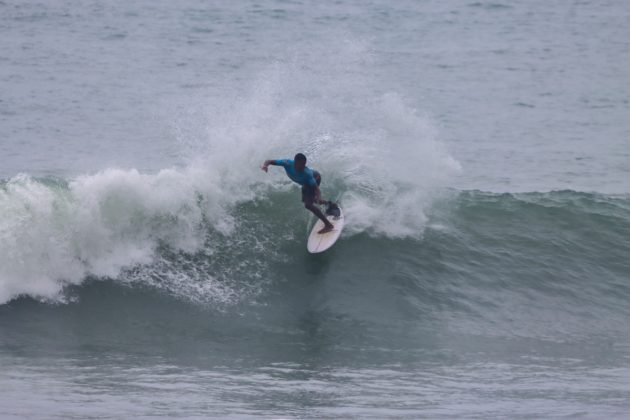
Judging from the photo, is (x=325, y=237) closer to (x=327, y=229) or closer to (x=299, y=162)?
(x=327, y=229)

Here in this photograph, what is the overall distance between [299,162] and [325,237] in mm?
1871

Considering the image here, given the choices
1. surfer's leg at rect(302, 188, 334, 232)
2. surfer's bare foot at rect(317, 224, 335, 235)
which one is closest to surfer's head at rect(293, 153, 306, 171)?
surfer's leg at rect(302, 188, 334, 232)

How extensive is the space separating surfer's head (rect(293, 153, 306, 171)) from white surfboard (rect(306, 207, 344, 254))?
164 cm

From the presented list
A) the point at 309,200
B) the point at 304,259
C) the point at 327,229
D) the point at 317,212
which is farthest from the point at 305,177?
the point at 304,259

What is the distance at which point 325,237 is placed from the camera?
15.3 m

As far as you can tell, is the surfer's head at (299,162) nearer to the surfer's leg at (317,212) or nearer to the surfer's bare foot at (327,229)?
the surfer's leg at (317,212)

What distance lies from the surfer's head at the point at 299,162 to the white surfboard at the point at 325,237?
1643 mm

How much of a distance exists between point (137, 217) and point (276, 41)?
2074 cm

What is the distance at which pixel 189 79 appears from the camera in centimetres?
2922

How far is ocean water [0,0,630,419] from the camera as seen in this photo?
446 inches

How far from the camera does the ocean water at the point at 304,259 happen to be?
37.2 feet

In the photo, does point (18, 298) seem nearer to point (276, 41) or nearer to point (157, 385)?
Result: point (157, 385)

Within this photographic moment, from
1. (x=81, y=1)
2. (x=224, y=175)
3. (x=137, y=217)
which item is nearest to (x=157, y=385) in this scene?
(x=137, y=217)

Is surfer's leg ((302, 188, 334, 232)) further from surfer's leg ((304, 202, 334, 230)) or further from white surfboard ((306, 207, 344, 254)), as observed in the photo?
white surfboard ((306, 207, 344, 254))
